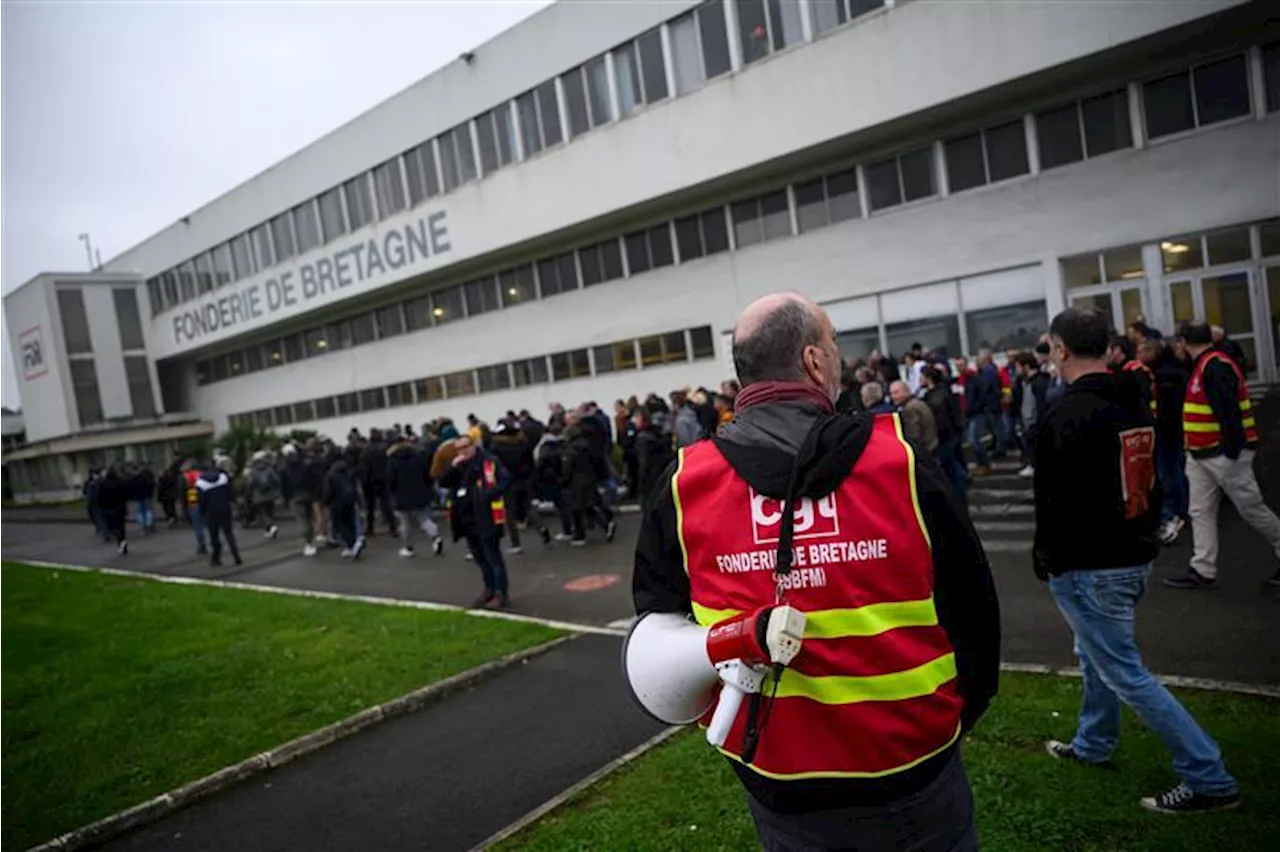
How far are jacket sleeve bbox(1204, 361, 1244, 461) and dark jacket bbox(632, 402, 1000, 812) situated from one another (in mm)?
5285

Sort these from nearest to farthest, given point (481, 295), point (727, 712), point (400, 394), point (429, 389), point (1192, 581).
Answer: point (727, 712)
point (1192, 581)
point (481, 295)
point (429, 389)
point (400, 394)

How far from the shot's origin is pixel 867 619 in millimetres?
1798

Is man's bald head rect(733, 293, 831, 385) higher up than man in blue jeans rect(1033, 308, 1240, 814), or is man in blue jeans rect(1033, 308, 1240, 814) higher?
man's bald head rect(733, 293, 831, 385)

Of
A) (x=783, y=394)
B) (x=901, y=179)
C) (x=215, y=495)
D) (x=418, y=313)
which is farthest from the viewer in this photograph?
(x=418, y=313)

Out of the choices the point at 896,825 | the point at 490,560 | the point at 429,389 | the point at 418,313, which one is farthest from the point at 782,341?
the point at 418,313

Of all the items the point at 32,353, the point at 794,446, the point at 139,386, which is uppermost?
the point at 32,353

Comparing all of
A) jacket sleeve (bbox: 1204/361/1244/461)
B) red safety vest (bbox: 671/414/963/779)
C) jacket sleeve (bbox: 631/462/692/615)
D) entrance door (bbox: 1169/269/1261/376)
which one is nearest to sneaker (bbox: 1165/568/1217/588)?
jacket sleeve (bbox: 1204/361/1244/461)

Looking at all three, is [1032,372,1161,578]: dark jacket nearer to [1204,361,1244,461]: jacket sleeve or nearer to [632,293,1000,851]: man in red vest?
[632,293,1000,851]: man in red vest

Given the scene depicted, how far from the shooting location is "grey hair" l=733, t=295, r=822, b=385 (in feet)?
6.64

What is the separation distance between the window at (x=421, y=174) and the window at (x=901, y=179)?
1467 centimetres

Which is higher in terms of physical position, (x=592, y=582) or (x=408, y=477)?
(x=408, y=477)

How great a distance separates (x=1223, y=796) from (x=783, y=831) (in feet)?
8.31

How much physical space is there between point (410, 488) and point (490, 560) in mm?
5026

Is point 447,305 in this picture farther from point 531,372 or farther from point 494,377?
point 531,372
